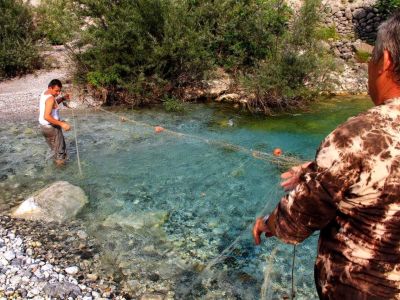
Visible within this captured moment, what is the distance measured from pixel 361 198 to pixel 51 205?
6778mm

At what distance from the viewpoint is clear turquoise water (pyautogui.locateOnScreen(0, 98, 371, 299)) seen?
5.93 m

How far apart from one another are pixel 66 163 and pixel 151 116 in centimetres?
527

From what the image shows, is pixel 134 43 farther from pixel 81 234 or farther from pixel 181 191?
pixel 81 234

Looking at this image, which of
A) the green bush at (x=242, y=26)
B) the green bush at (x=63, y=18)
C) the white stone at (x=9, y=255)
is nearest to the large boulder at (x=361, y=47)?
the green bush at (x=242, y=26)

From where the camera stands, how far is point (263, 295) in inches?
217

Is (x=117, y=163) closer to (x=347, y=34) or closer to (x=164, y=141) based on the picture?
(x=164, y=141)

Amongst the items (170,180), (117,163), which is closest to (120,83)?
(117,163)

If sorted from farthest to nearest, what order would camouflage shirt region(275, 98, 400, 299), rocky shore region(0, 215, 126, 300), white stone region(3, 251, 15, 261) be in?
white stone region(3, 251, 15, 261)
rocky shore region(0, 215, 126, 300)
camouflage shirt region(275, 98, 400, 299)

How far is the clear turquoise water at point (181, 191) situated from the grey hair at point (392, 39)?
4380 millimetres

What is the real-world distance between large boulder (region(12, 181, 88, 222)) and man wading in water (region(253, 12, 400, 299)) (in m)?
6.19

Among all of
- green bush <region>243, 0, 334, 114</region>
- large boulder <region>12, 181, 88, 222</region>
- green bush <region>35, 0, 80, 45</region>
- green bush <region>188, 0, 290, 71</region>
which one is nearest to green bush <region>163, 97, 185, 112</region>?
green bush <region>243, 0, 334, 114</region>

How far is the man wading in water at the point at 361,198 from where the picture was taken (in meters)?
1.78

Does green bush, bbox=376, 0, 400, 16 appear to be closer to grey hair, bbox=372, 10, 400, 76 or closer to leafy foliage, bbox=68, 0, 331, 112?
leafy foliage, bbox=68, 0, 331, 112

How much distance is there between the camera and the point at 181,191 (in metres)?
8.77
